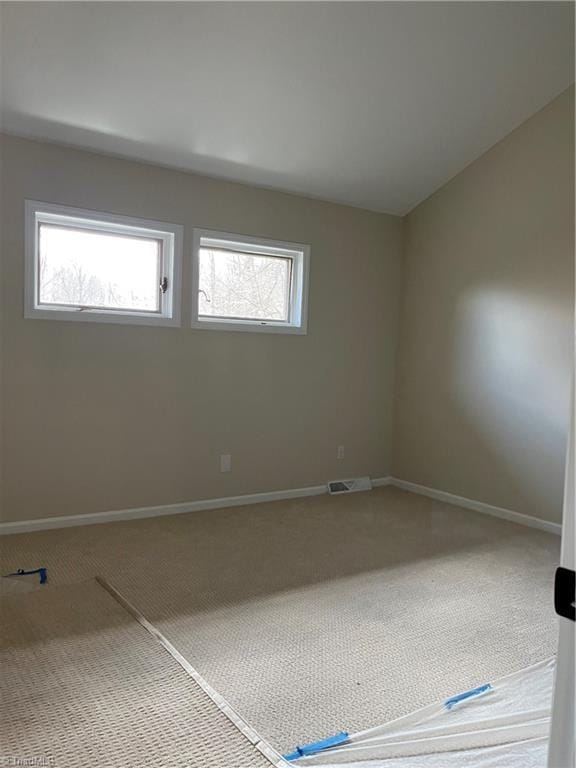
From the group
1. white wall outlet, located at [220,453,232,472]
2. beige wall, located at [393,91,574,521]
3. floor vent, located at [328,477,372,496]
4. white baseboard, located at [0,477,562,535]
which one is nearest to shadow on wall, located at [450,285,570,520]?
beige wall, located at [393,91,574,521]

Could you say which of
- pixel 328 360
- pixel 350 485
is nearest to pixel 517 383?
pixel 328 360

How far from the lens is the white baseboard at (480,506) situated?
12.8 ft

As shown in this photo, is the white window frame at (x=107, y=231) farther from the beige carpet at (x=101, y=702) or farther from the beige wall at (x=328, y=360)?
the beige carpet at (x=101, y=702)

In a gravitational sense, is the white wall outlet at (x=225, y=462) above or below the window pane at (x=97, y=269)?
below

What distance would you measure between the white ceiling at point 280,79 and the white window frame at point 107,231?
0.39 metres

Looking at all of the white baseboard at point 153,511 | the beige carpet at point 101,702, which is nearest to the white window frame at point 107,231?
the white baseboard at point 153,511

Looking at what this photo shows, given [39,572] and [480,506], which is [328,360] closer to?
[480,506]

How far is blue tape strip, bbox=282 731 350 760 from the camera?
5.34 ft

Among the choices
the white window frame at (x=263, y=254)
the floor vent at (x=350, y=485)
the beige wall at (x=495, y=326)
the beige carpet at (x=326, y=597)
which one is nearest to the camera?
the beige carpet at (x=326, y=597)

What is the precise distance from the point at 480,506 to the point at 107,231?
3197 millimetres

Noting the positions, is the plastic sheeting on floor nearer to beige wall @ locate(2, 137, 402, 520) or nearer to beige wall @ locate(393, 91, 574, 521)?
beige wall @ locate(393, 91, 574, 521)

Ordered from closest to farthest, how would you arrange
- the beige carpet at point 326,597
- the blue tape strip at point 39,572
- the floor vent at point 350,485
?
the beige carpet at point 326,597, the blue tape strip at point 39,572, the floor vent at point 350,485

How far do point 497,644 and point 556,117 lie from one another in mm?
3259

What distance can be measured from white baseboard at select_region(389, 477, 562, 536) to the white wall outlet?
159 centimetres
